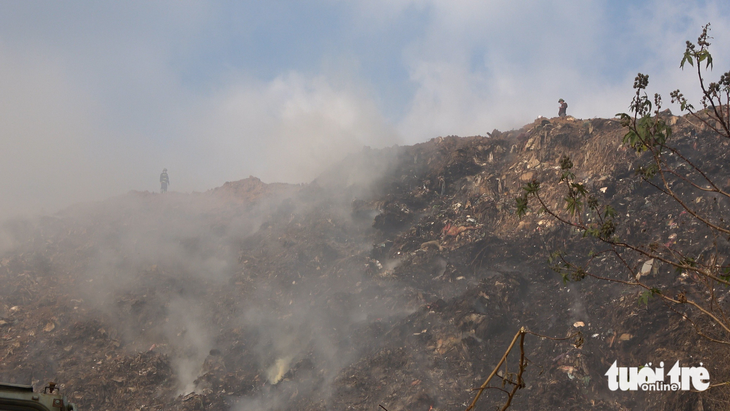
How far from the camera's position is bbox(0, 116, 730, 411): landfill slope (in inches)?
434

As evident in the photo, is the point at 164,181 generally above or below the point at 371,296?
above

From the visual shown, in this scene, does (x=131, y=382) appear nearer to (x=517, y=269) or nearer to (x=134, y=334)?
(x=134, y=334)

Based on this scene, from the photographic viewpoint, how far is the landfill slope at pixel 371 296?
11.0 m

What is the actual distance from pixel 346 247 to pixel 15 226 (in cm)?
1687

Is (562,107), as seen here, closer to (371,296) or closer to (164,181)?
(371,296)

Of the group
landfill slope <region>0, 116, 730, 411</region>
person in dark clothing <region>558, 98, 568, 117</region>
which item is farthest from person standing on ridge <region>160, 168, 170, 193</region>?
person in dark clothing <region>558, 98, 568, 117</region>

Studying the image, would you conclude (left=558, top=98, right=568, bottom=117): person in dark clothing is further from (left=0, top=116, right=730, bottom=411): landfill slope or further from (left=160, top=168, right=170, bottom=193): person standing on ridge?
(left=160, top=168, right=170, bottom=193): person standing on ridge

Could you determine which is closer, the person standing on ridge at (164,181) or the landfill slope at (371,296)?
the landfill slope at (371,296)

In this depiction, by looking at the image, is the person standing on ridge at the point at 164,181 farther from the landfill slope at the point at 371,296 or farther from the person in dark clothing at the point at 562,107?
the person in dark clothing at the point at 562,107

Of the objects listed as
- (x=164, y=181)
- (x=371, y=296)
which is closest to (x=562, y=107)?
(x=371, y=296)

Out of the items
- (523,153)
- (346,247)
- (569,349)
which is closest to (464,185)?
(523,153)

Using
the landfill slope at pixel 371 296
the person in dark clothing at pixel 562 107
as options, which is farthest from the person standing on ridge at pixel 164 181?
the person in dark clothing at pixel 562 107

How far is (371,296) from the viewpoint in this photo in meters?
15.5

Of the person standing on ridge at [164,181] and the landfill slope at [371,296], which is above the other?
the person standing on ridge at [164,181]
